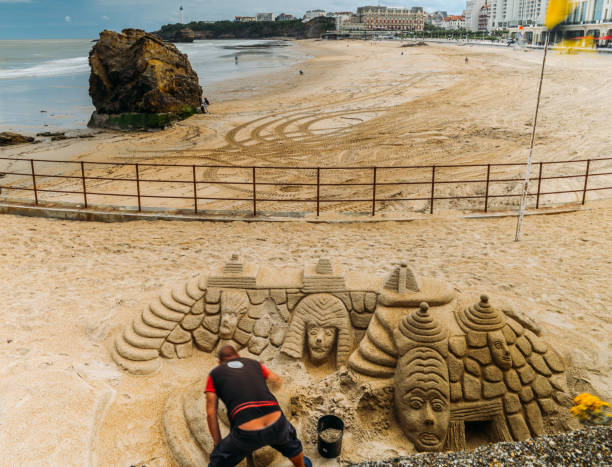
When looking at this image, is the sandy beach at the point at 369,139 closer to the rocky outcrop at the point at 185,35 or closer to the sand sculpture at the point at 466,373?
the sand sculpture at the point at 466,373

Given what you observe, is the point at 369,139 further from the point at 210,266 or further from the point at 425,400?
the point at 425,400

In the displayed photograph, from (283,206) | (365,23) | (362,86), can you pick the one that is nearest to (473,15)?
(365,23)

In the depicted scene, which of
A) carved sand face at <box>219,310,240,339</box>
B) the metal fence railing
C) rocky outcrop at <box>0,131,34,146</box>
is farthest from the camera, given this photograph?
rocky outcrop at <box>0,131,34,146</box>

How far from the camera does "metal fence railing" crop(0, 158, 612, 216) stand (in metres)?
12.4

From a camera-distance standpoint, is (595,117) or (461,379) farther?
(595,117)

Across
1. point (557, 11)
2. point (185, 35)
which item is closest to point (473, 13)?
point (185, 35)

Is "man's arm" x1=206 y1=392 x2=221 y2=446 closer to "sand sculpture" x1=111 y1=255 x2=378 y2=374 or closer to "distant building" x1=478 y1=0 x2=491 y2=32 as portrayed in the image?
"sand sculpture" x1=111 y1=255 x2=378 y2=374

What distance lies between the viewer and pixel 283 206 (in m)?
13.2

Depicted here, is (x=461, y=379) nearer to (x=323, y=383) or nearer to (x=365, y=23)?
(x=323, y=383)

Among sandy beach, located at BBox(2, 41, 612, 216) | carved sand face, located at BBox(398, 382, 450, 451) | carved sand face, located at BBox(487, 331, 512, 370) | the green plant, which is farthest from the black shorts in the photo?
sandy beach, located at BBox(2, 41, 612, 216)

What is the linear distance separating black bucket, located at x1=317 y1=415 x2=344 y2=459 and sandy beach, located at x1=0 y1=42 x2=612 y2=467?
0.85 feet

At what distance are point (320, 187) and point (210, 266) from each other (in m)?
6.60

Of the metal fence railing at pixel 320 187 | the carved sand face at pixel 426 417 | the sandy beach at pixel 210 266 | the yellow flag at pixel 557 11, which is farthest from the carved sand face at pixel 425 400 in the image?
the metal fence railing at pixel 320 187

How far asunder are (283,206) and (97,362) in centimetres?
745
